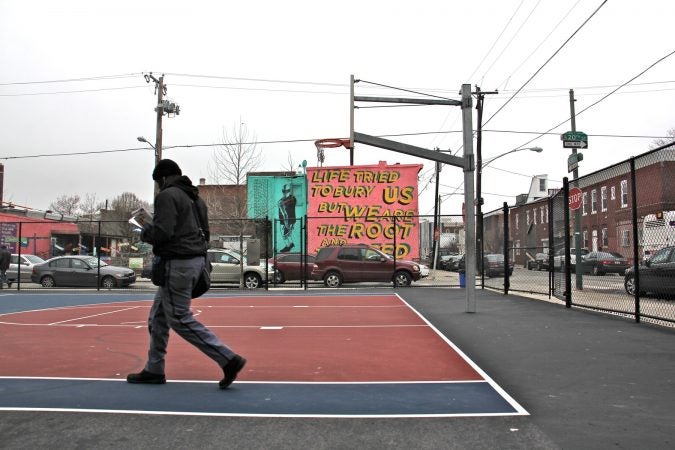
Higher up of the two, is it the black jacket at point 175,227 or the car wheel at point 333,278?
the black jacket at point 175,227

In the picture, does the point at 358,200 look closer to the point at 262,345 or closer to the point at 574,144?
the point at 574,144

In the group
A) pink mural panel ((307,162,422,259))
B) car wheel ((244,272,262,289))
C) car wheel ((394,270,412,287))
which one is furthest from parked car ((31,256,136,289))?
pink mural panel ((307,162,422,259))

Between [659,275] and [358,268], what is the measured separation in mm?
12001

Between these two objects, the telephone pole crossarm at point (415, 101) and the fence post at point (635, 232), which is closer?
the fence post at point (635, 232)

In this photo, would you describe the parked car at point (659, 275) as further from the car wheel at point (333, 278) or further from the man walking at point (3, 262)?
the man walking at point (3, 262)

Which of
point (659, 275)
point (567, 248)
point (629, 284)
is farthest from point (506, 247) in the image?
point (659, 275)

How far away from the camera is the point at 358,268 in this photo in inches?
804

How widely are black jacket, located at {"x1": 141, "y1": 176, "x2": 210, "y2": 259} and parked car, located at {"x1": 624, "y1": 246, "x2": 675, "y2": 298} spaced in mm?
8007

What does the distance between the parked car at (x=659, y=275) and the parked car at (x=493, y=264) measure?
7.85 meters

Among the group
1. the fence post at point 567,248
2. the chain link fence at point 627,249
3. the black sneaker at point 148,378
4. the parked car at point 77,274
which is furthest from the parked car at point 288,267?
the black sneaker at point 148,378

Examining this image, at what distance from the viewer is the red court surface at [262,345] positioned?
5793mm

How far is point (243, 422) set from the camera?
403 centimetres

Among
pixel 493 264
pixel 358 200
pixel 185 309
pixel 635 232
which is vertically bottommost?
pixel 185 309

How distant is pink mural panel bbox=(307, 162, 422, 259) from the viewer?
1202 inches
